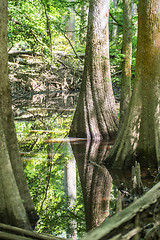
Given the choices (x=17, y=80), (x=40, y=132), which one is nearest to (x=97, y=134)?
(x=40, y=132)

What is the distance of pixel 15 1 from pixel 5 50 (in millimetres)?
14330

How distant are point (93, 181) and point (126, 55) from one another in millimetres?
4855

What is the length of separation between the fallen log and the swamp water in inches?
24.8

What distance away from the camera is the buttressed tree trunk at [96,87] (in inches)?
420

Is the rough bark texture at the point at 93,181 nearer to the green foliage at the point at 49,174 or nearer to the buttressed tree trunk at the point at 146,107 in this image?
the green foliage at the point at 49,174

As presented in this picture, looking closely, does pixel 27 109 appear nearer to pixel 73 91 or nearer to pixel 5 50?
pixel 73 91

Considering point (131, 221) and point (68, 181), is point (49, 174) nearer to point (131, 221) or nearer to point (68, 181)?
point (68, 181)

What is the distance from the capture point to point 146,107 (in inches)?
270

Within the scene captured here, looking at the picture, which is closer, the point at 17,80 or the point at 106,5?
the point at 106,5

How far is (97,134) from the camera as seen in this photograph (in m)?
10.7

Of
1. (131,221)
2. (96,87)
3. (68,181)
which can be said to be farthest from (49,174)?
(96,87)

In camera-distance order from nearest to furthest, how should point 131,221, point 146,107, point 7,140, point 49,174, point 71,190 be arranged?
point 131,221
point 7,140
point 71,190
point 146,107
point 49,174

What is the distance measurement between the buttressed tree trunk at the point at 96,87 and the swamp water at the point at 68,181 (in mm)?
591

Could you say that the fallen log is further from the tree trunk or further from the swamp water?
the tree trunk
